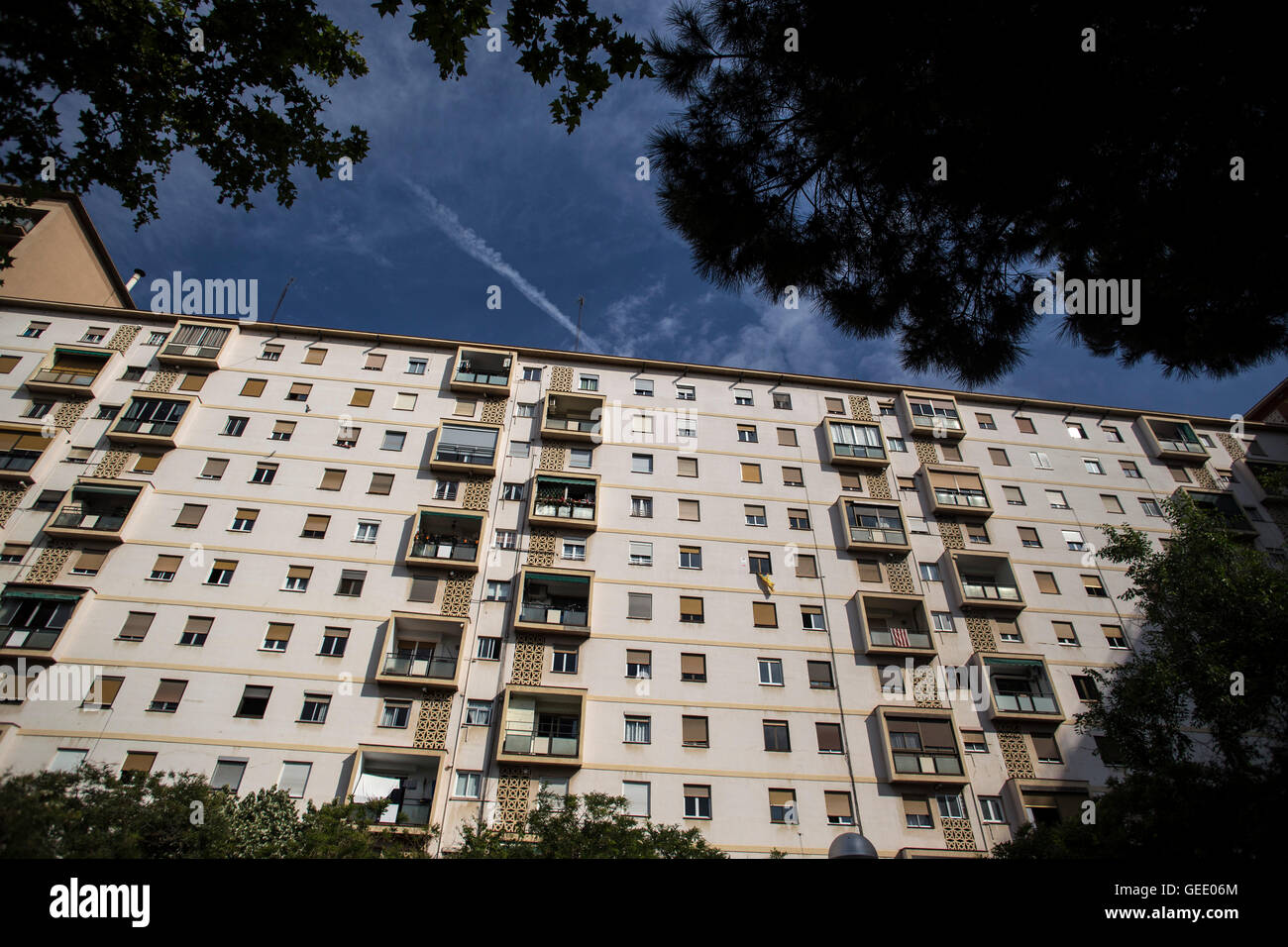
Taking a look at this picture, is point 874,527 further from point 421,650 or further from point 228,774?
point 228,774

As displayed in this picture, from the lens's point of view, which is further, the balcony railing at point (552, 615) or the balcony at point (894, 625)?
the balcony at point (894, 625)

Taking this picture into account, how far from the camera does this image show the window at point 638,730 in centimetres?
2239

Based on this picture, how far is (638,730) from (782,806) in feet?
16.2

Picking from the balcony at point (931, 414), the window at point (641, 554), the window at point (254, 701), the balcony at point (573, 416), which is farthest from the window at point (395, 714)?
the balcony at point (931, 414)

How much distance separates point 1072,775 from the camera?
2302 centimetres

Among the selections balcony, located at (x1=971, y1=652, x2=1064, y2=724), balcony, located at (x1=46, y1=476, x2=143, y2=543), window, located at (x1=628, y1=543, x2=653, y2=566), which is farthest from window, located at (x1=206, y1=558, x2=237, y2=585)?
balcony, located at (x1=971, y1=652, x2=1064, y2=724)

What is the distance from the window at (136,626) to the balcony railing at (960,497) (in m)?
29.4

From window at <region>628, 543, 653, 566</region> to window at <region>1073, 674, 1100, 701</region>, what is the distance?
1600 centimetres

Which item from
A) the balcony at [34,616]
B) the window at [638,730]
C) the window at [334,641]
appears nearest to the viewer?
the balcony at [34,616]

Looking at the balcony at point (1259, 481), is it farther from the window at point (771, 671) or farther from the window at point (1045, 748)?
the window at point (771, 671)

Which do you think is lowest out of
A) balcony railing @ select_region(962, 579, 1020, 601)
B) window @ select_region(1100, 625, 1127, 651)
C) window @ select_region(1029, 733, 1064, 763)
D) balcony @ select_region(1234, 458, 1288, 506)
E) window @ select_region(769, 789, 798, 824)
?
window @ select_region(769, 789, 798, 824)

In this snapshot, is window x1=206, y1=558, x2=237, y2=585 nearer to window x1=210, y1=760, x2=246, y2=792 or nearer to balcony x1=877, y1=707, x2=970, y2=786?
window x1=210, y1=760, x2=246, y2=792

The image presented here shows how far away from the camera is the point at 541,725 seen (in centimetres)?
2273

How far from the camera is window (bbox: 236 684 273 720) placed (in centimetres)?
2141
